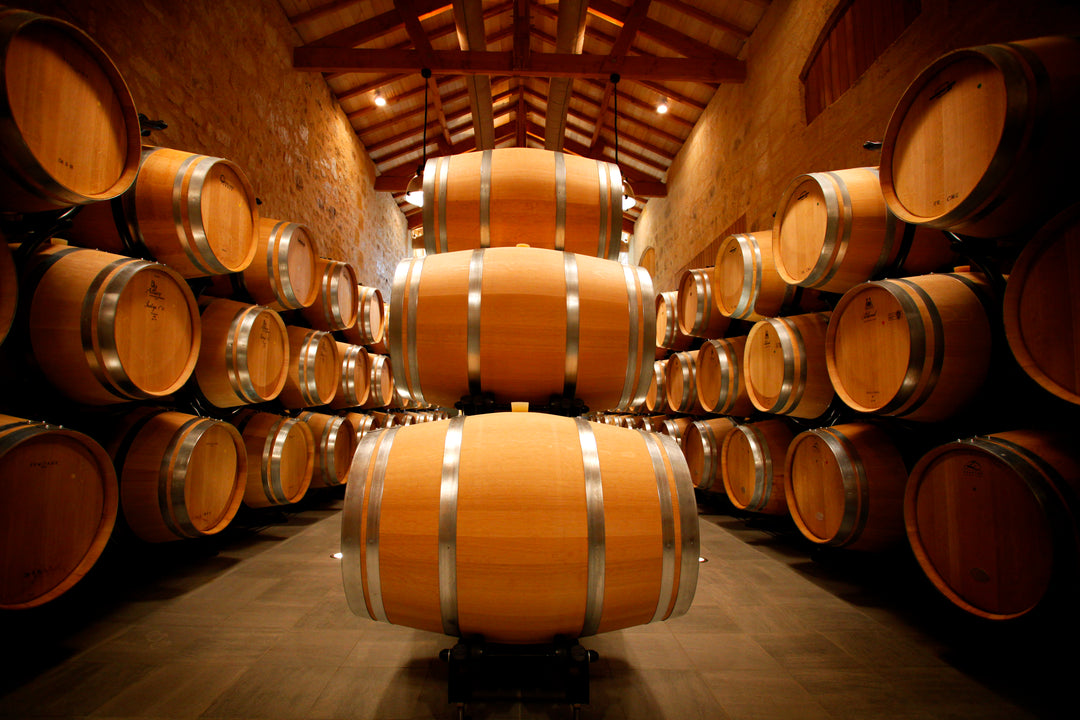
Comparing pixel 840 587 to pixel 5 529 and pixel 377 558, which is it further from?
pixel 5 529

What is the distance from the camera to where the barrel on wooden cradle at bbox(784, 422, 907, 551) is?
2.54m

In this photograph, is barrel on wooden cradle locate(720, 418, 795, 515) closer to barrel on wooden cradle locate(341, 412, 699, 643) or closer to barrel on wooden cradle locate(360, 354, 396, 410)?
barrel on wooden cradle locate(341, 412, 699, 643)

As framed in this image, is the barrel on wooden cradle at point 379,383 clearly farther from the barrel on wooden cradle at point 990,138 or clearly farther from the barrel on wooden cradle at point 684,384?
the barrel on wooden cradle at point 990,138

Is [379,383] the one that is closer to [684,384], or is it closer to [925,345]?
[684,384]

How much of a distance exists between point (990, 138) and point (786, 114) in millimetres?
4357

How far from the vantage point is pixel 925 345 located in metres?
2.14

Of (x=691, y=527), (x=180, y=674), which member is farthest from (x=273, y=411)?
(x=691, y=527)

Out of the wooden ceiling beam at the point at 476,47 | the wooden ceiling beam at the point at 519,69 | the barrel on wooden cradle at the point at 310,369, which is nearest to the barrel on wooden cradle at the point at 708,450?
the barrel on wooden cradle at the point at 310,369

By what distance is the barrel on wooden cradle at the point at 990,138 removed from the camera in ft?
5.26

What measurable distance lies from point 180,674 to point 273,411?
2905 millimetres

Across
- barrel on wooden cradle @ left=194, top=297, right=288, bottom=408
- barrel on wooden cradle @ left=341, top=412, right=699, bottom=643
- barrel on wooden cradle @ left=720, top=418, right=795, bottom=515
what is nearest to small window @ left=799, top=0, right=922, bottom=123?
barrel on wooden cradle @ left=720, top=418, right=795, bottom=515

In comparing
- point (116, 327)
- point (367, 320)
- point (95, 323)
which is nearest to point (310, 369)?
point (367, 320)

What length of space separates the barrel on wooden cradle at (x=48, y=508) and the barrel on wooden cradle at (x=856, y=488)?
12.9 ft

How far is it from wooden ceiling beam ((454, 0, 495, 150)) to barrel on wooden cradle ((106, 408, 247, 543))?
6.40 m
